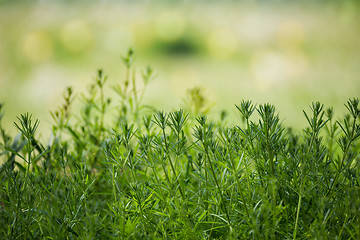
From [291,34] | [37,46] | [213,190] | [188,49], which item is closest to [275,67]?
[291,34]

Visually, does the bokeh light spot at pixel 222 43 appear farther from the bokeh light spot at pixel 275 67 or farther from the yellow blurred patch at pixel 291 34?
the yellow blurred patch at pixel 291 34

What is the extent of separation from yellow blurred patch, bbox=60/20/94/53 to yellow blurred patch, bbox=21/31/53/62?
13 centimetres

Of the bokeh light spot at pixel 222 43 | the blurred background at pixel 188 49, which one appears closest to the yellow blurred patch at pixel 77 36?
the blurred background at pixel 188 49

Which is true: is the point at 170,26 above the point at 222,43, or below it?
above

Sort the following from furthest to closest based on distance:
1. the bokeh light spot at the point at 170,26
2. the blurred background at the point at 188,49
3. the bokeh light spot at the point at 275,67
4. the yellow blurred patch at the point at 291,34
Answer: the bokeh light spot at the point at 170,26, the yellow blurred patch at the point at 291,34, the bokeh light spot at the point at 275,67, the blurred background at the point at 188,49

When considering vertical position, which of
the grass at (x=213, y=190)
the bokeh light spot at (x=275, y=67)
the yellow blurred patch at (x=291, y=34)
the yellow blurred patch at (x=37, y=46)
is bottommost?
the grass at (x=213, y=190)

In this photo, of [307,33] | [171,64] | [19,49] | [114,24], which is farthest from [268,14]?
[19,49]

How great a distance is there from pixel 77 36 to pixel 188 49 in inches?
36.7

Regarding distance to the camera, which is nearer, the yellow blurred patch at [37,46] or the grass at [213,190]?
the grass at [213,190]

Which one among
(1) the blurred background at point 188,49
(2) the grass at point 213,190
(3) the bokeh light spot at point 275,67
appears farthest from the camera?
(3) the bokeh light spot at point 275,67

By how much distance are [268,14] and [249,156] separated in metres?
3.19

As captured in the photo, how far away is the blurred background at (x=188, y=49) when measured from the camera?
2.92 m

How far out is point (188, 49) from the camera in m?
3.39

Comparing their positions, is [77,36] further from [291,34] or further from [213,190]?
[213,190]
